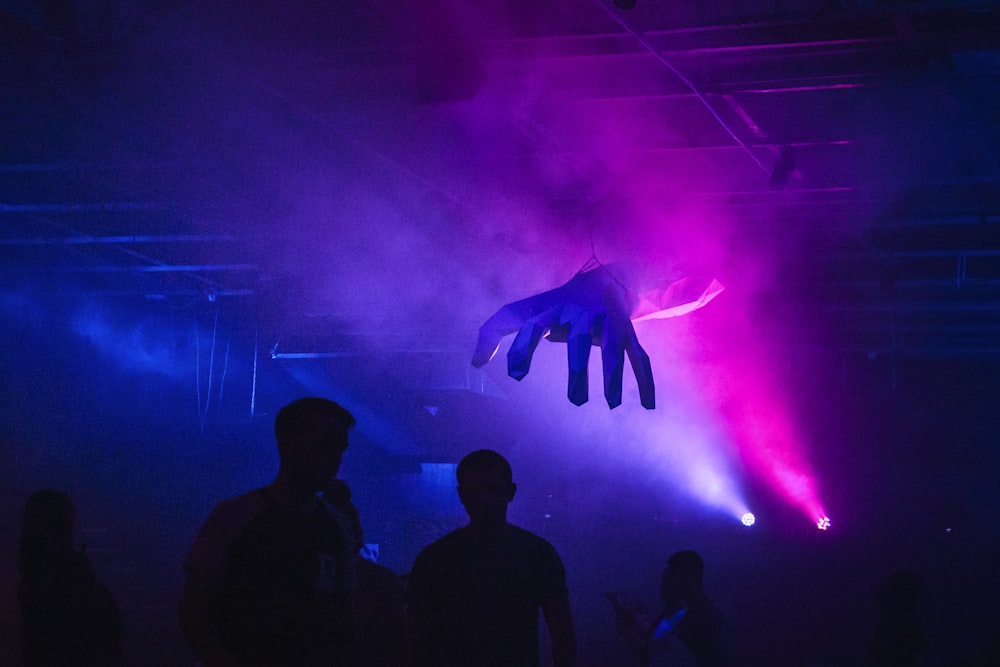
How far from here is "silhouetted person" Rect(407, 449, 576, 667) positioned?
3170 mm

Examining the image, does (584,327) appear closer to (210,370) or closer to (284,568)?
(284,568)

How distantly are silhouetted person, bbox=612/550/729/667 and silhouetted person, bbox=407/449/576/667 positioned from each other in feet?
5.59

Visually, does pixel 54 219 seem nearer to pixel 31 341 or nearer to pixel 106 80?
pixel 31 341

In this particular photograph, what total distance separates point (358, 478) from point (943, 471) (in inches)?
292

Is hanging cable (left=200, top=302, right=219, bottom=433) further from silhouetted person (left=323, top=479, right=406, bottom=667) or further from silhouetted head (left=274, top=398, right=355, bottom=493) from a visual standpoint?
silhouetted head (left=274, top=398, right=355, bottom=493)

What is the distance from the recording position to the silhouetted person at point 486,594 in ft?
10.4

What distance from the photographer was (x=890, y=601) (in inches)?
256

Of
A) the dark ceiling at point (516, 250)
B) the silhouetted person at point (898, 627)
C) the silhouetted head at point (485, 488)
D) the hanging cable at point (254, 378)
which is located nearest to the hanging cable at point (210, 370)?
the dark ceiling at point (516, 250)

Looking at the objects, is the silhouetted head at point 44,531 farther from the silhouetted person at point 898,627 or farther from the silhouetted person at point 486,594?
the silhouetted person at point 898,627

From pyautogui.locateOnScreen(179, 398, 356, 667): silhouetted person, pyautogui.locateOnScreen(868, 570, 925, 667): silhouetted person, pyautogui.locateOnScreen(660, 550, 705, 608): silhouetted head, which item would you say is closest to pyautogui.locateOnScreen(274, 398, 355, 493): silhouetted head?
pyautogui.locateOnScreen(179, 398, 356, 667): silhouetted person

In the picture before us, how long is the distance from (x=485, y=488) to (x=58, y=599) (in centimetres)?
235

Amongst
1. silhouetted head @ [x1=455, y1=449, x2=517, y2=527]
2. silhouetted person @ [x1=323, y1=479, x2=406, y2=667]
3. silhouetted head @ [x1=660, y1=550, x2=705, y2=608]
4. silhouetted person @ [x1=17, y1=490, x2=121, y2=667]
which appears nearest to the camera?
silhouetted head @ [x1=455, y1=449, x2=517, y2=527]

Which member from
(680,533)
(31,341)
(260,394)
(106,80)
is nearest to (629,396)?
(680,533)

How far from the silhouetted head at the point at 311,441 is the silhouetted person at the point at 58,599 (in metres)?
2.08
